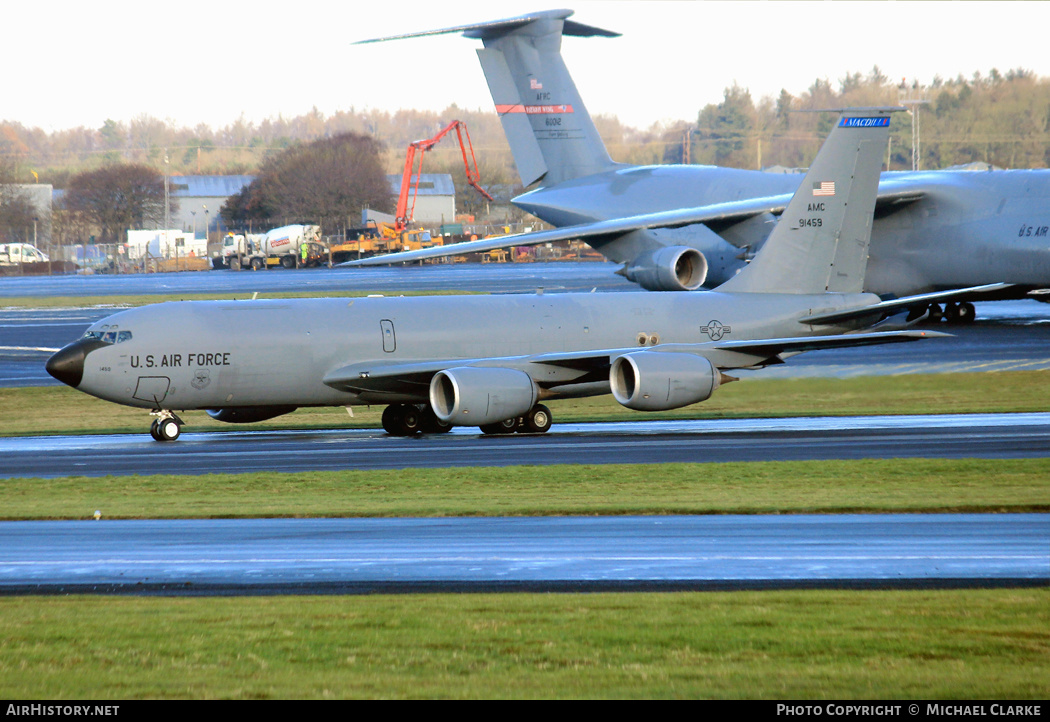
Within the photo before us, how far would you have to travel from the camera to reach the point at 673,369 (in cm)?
2686

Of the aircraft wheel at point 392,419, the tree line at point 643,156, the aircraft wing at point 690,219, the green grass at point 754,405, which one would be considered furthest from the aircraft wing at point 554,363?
the tree line at point 643,156

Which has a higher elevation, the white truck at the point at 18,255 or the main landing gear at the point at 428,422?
the white truck at the point at 18,255

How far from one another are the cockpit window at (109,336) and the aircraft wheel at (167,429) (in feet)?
6.71

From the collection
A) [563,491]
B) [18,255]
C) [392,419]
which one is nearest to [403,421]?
[392,419]

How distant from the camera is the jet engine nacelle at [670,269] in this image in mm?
39562

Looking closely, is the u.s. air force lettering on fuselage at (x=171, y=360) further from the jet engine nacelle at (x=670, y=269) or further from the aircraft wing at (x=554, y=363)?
the jet engine nacelle at (x=670, y=269)

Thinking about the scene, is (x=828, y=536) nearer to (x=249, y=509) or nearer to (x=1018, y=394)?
(x=249, y=509)

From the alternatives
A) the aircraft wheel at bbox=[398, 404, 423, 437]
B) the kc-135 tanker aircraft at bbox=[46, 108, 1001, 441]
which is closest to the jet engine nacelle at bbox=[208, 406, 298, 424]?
the kc-135 tanker aircraft at bbox=[46, 108, 1001, 441]

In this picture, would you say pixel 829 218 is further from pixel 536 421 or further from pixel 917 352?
pixel 536 421

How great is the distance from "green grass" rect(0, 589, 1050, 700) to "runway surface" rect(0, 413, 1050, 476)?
10516 mm

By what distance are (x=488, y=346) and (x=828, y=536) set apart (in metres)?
14.8

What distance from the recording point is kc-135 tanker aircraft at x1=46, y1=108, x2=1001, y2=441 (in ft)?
87.7

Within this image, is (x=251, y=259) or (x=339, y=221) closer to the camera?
(x=251, y=259)

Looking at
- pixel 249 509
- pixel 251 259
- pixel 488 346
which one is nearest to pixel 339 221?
pixel 251 259
